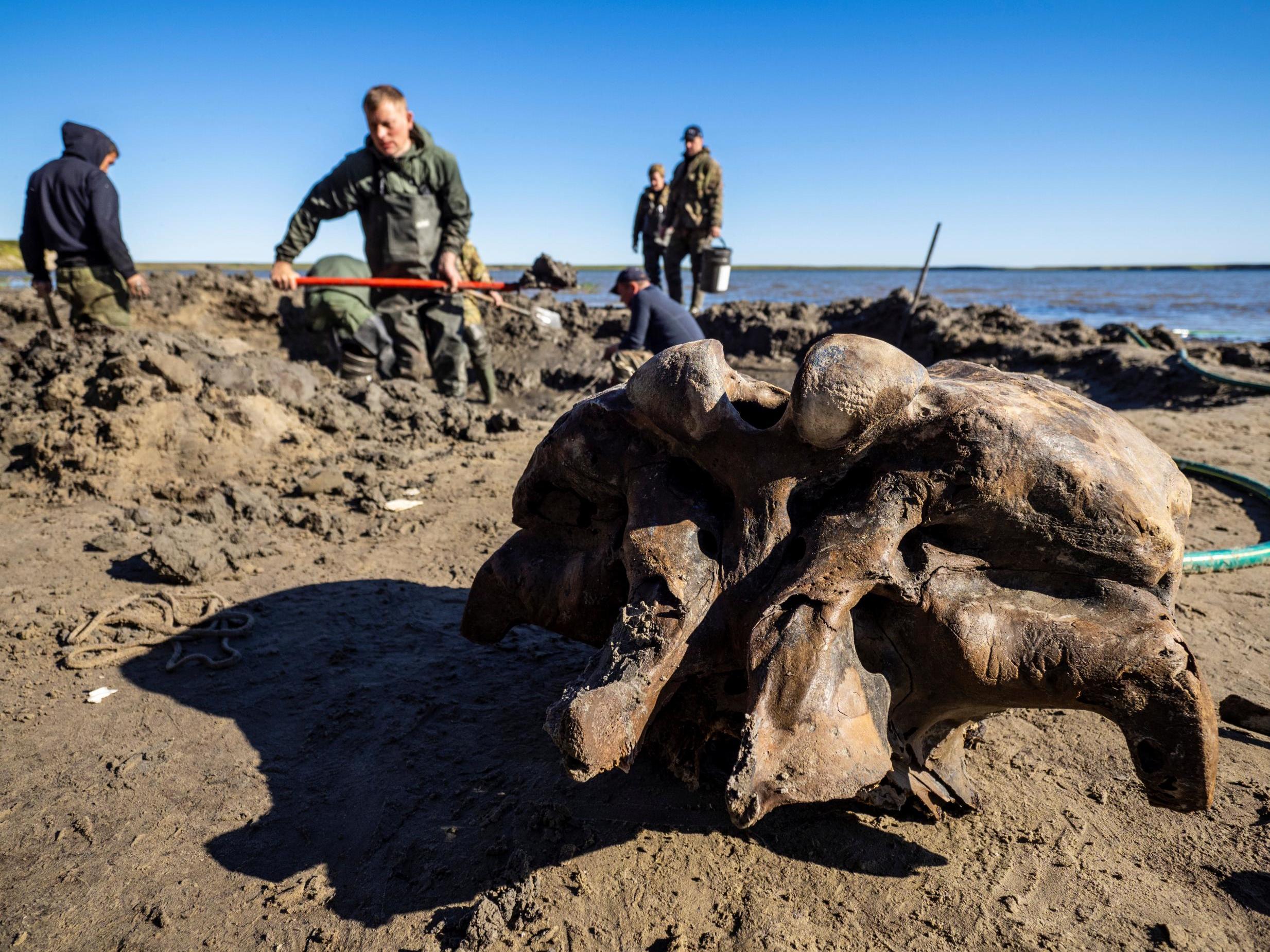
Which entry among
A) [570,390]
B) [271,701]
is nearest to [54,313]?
[570,390]

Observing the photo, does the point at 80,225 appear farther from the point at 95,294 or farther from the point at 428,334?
the point at 428,334

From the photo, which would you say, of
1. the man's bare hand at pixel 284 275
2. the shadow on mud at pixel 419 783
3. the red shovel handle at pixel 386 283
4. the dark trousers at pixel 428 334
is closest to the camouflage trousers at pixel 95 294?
the red shovel handle at pixel 386 283

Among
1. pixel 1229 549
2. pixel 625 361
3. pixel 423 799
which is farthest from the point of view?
pixel 625 361

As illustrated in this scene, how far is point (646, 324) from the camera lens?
7422 mm

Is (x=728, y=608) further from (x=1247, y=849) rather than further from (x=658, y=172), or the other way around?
(x=658, y=172)

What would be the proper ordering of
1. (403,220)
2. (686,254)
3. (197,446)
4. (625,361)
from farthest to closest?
(686,254) < (625,361) < (403,220) < (197,446)

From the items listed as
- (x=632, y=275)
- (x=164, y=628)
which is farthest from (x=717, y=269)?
(x=164, y=628)

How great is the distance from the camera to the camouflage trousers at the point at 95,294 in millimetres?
6867

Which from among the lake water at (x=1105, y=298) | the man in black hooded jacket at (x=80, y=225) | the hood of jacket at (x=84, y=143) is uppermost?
the hood of jacket at (x=84, y=143)

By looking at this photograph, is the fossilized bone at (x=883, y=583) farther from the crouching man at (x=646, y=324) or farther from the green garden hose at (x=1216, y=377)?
the green garden hose at (x=1216, y=377)

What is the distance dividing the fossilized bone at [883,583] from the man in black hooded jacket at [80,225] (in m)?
6.52

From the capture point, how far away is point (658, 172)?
12.4m

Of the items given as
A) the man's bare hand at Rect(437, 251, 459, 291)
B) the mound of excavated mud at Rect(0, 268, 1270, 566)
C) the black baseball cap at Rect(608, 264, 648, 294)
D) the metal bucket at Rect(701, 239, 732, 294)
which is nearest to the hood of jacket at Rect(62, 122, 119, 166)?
the mound of excavated mud at Rect(0, 268, 1270, 566)

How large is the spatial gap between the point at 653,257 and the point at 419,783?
37.2 ft
